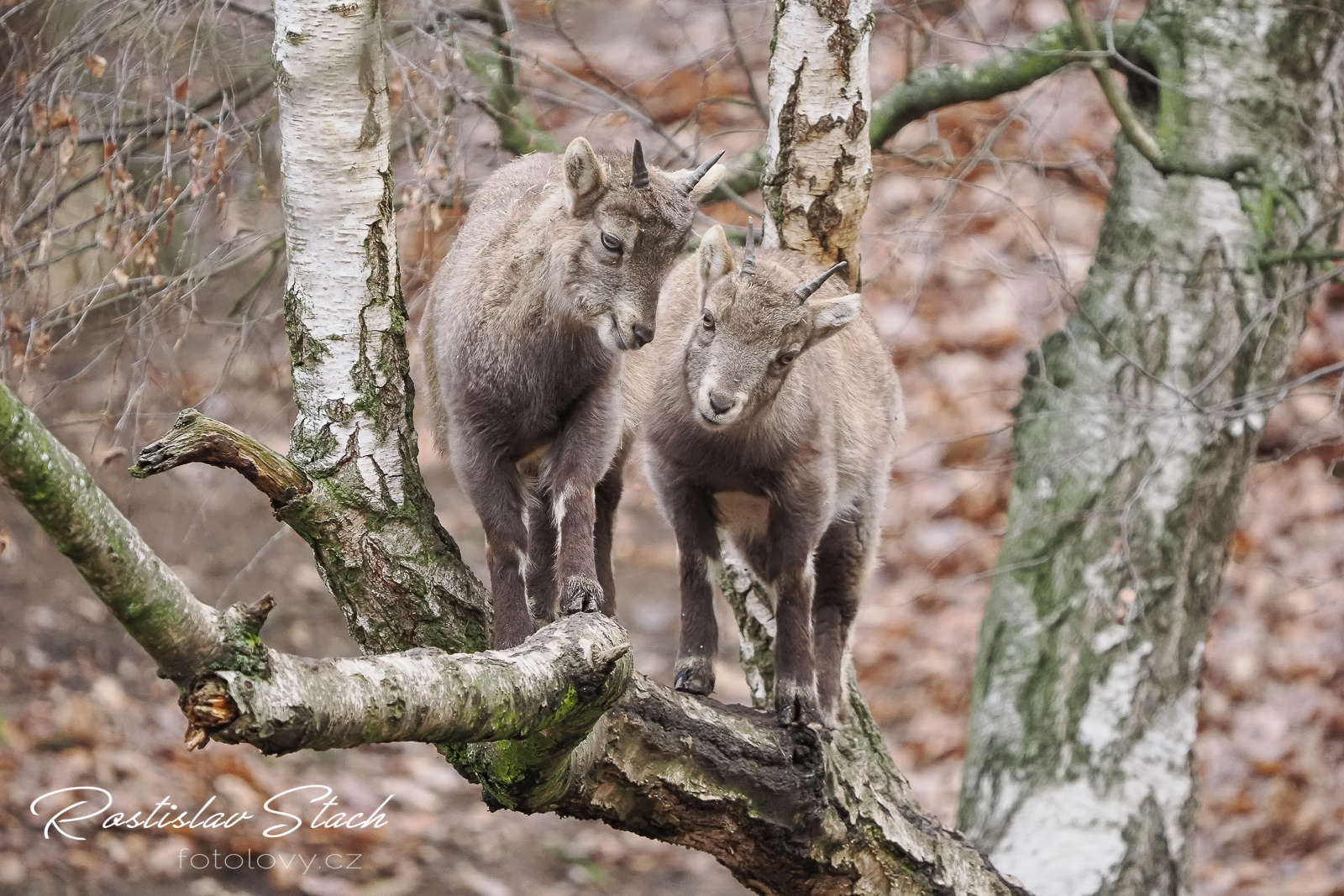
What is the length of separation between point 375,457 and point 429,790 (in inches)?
236

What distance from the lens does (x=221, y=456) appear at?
3.50 m

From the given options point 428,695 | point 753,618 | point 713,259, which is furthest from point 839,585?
point 428,695

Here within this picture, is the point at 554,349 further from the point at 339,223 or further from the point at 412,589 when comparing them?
the point at 412,589

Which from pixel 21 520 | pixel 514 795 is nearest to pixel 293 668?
pixel 514 795

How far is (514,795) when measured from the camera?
3.91 m

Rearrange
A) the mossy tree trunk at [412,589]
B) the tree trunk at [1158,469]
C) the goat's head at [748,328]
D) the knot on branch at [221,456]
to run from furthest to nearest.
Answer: the tree trunk at [1158,469] < the goat's head at [748,328] < the mossy tree trunk at [412,589] < the knot on branch at [221,456]

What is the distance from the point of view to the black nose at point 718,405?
4.48 m

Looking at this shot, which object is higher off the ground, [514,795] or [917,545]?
[917,545]

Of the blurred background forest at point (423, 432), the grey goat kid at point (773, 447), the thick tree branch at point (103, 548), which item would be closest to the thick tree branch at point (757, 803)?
the grey goat kid at point (773, 447)

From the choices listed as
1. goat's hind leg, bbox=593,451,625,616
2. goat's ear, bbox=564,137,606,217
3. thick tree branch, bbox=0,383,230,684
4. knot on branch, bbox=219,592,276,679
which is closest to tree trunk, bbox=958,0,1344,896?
goat's hind leg, bbox=593,451,625,616

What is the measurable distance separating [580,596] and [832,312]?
1.39 metres

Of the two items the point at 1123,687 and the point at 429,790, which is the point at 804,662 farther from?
the point at 429,790

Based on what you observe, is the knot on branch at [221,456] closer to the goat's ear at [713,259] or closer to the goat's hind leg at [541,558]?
the goat's hind leg at [541,558]

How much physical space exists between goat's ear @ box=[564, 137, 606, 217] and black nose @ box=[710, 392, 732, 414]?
78 centimetres
